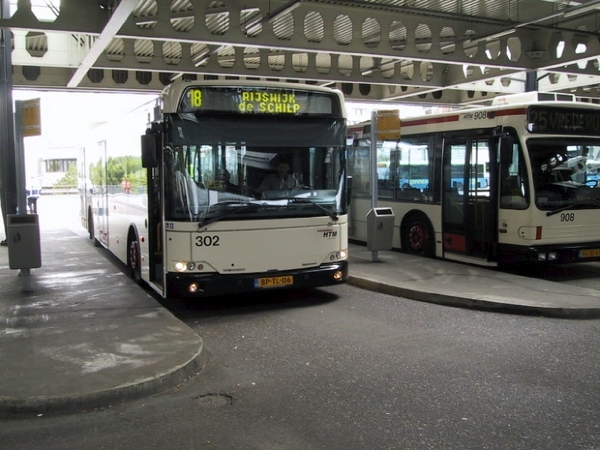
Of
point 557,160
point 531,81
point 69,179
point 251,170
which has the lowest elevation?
point 251,170

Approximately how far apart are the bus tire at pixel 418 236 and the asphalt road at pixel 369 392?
4255 millimetres

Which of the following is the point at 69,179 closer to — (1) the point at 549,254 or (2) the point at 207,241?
(2) the point at 207,241

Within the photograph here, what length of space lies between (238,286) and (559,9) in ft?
35.3

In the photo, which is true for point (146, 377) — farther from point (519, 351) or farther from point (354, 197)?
point (354, 197)

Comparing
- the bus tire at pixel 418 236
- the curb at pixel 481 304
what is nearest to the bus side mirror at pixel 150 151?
the curb at pixel 481 304

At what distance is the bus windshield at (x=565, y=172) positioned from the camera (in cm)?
973

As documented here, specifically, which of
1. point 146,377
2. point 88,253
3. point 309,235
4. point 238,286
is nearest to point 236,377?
point 146,377

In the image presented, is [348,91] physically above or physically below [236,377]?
above

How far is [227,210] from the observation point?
7.45 m

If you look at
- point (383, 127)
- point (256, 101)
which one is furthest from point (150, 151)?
point (383, 127)

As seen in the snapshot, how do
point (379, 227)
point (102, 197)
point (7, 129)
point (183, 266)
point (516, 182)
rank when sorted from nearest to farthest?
point (183, 266)
point (7, 129)
point (516, 182)
point (379, 227)
point (102, 197)

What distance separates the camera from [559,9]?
13.5m

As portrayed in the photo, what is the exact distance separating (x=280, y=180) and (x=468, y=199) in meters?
4.58

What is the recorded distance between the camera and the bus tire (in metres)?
11.9
